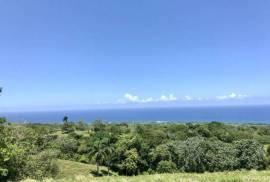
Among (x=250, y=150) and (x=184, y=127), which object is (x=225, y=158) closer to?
(x=250, y=150)

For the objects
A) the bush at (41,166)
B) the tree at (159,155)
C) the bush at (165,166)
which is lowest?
the bush at (165,166)

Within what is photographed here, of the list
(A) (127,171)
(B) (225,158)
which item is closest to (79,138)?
(A) (127,171)

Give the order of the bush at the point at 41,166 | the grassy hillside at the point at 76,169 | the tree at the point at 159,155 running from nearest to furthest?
the bush at the point at 41,166 → the grassy hillside at the point at 76,169 → the tree at the point at 159,155

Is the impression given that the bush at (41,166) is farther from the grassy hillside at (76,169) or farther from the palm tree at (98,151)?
the palm tree at (98,151)

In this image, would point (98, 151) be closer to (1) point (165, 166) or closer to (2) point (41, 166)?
(1) point (165, 166)

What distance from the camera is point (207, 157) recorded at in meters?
75.1

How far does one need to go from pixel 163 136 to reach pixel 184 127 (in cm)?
2507

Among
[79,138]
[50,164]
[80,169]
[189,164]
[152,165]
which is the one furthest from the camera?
[79,138]

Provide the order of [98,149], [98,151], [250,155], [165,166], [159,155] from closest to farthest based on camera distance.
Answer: [250,155]
[165,166]
[98,151]
[159,155]
[98,149]

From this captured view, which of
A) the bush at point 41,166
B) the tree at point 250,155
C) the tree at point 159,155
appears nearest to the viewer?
the bush at point 41,166

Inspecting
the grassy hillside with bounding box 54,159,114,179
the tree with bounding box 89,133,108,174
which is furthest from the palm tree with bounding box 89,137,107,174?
the grassy hillside with bounding box 54,159,114,179

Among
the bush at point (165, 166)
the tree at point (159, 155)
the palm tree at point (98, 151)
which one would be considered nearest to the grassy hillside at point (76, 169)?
the palm tree at point (98, 151)

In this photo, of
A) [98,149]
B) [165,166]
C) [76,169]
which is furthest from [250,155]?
[76,169]

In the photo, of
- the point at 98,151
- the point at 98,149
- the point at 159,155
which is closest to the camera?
the point at 98,151
